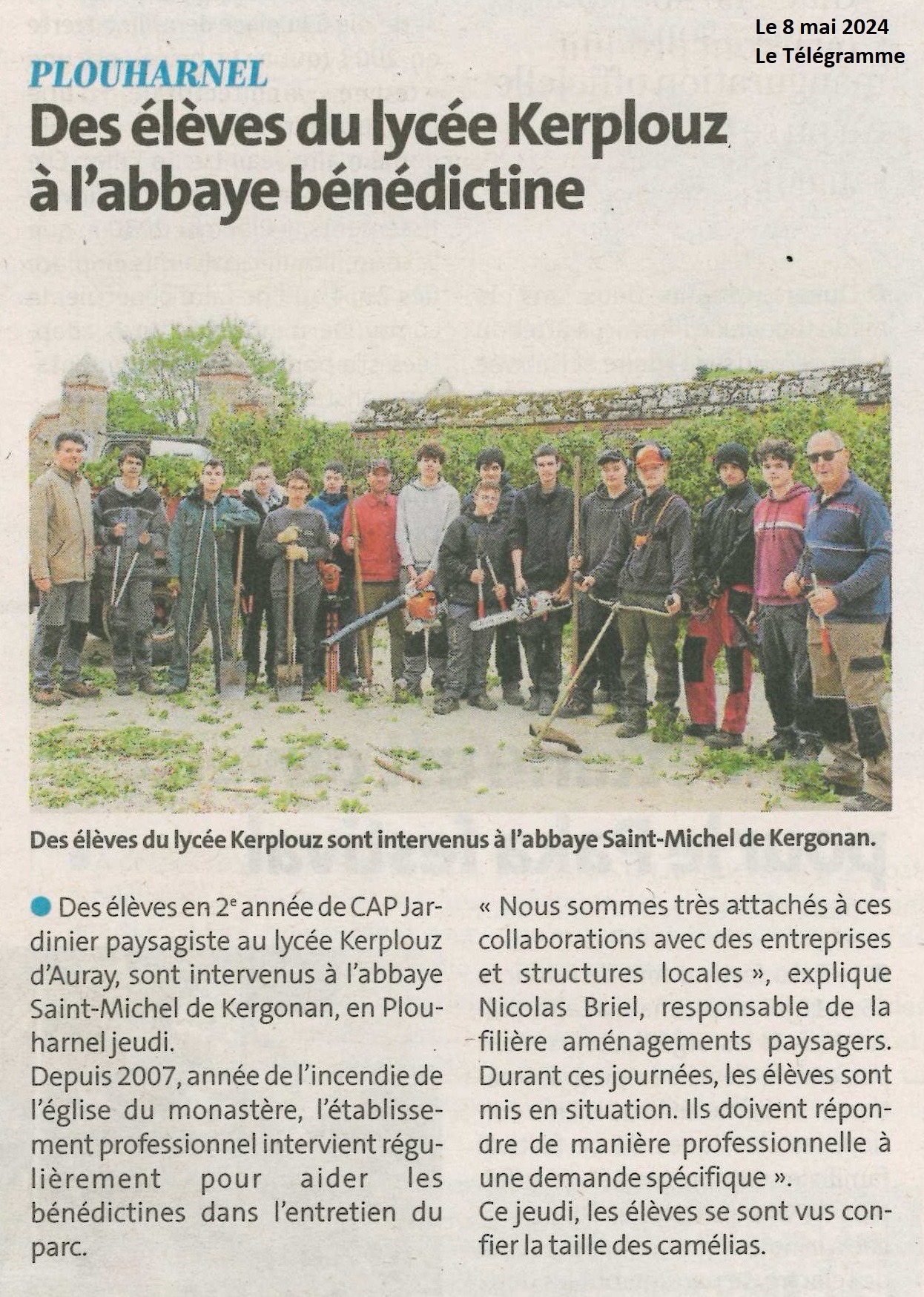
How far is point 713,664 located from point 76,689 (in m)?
2.96

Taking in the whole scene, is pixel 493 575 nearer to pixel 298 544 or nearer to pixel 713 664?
pixel 298 544

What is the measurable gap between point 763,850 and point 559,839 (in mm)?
612

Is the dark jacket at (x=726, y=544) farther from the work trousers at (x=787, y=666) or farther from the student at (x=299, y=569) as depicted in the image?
the student at (x=299, y=569)

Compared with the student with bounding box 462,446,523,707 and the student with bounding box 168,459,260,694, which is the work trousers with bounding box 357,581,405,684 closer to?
the student with bounding box 462,446,523,707

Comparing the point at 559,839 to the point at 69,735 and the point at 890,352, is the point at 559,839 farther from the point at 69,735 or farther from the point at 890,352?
the point at 69,735

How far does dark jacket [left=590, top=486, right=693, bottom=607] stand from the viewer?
428 centimetres

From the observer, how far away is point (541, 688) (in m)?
4.95

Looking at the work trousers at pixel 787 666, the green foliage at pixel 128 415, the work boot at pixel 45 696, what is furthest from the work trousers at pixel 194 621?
the work trousers at pixel 787 666

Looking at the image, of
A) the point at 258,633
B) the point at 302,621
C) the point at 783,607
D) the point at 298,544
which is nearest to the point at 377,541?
the point at 298,544

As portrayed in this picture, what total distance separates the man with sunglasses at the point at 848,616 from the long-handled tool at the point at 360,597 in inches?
93.6

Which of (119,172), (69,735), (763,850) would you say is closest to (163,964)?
(69,735)

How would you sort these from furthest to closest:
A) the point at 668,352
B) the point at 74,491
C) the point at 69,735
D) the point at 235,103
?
the point at 74,491 → the point at 69,735 → the point at 668,352 → the point at 235,103

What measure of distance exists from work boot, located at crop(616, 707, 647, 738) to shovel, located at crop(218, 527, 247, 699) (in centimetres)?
195

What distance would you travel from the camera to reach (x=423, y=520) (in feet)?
17.0
